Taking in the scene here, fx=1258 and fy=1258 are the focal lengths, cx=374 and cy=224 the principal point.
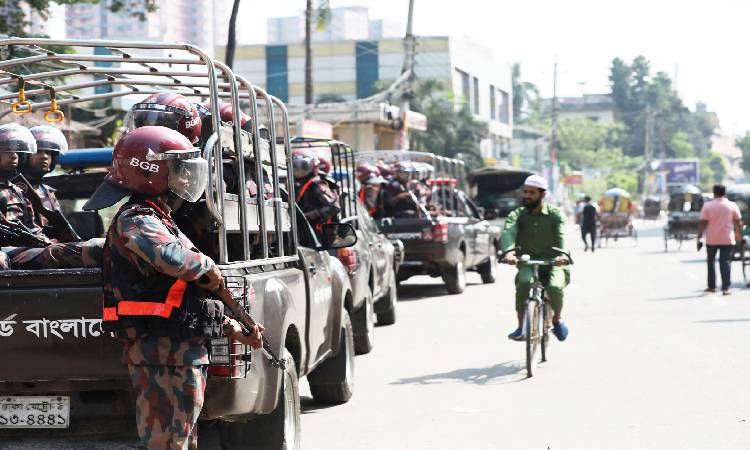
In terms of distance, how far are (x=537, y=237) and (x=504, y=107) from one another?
92.5 metres

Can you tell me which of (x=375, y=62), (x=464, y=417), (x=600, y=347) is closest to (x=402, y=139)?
(x=600, y=347)

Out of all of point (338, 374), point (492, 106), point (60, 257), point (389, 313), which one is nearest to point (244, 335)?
point (60, 257)

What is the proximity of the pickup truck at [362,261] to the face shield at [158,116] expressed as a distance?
12.2 ft

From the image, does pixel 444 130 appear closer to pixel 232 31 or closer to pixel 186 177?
pixel 232 31

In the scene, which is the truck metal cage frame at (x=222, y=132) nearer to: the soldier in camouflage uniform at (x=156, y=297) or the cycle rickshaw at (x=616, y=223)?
the soldier in camouflage uniform at (x=156, y=297)

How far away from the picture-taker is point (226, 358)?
564 centimetres

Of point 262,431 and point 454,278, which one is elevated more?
point 262,431

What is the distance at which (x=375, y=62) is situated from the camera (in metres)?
88.0

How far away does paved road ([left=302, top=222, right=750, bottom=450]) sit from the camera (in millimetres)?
8102

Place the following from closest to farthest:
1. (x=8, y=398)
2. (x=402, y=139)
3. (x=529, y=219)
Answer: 1. (x=8, y=398)
2. (x=529, y=219)
3. (x=402, y=139)

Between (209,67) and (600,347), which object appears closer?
(209,67)

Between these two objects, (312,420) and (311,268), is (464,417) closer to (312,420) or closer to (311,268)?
(312,420)

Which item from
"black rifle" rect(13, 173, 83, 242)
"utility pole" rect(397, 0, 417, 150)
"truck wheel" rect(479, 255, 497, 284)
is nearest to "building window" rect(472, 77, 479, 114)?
"utility pole" rect(397, 0, 417, 150)

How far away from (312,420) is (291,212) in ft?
5.50
